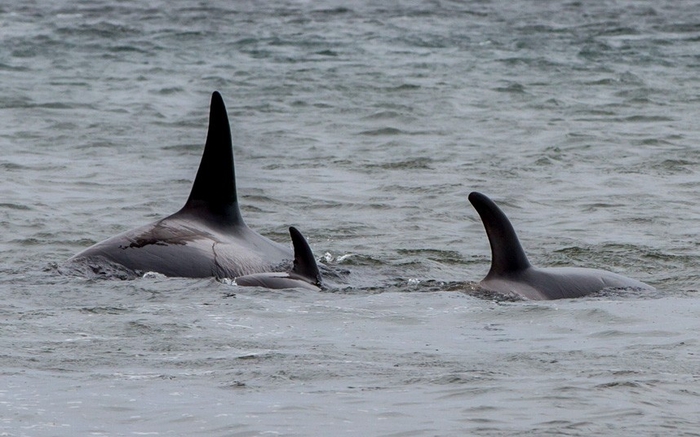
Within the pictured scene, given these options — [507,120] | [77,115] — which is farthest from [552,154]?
[77,115]

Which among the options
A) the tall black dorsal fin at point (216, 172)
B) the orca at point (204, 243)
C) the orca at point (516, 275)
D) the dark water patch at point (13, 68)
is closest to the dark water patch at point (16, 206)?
the orca at point (204, 243)

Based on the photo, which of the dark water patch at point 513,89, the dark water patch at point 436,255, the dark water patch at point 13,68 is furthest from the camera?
the dark water patch at point 13,68

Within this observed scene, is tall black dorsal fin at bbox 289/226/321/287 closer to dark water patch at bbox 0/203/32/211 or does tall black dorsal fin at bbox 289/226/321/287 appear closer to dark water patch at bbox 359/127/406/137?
dark water patch at bbox 0/203/32/211

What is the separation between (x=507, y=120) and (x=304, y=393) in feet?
46.8

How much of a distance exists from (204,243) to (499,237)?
90.0 inches

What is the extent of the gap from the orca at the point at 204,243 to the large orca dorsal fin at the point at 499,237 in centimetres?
178

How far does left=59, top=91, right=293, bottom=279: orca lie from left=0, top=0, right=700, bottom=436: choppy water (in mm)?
284

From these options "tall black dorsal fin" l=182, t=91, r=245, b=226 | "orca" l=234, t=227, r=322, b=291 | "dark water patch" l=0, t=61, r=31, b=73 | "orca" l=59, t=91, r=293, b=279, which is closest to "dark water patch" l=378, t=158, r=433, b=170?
"orca" l=59, t=91, r=293, b=279

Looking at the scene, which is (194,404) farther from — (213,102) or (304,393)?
(213,102)

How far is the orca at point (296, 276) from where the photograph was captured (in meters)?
10.0

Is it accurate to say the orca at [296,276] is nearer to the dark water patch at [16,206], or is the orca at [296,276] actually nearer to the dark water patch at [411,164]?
the dark water patch at [16,206]

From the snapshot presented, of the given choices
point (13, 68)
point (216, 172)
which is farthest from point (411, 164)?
point (13, 68)

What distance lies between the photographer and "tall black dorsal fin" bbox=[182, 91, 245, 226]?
1069cm

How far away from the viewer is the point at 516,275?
32.7ft
